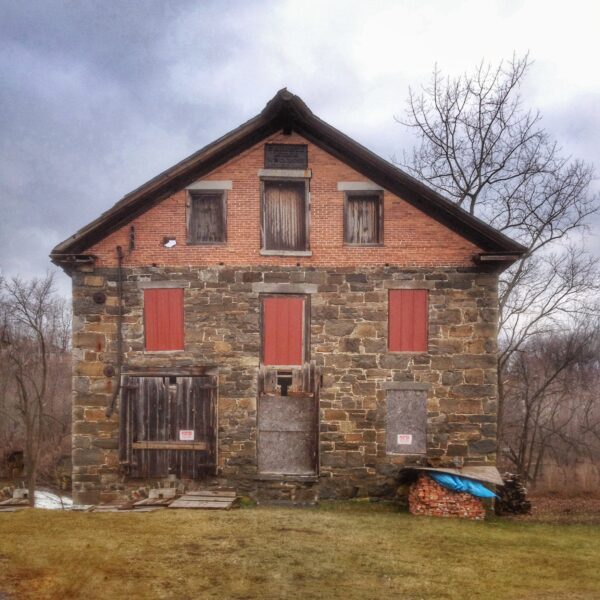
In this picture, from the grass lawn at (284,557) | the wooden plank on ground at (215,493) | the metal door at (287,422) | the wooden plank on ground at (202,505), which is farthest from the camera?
the metal door at (287,422)

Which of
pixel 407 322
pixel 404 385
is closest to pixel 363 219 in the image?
pixel 407 322

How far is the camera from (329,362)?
42.7 feet

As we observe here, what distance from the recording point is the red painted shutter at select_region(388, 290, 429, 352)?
42.9 ft

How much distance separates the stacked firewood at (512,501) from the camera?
13.9m

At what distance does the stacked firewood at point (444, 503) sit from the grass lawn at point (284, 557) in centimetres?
37

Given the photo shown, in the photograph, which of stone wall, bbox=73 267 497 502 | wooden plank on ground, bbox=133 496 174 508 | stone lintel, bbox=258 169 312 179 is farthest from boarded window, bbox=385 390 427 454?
stone lintel, bbox=258 169 312 179

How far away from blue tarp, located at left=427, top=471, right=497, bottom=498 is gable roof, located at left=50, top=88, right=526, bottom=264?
4583 millimetres

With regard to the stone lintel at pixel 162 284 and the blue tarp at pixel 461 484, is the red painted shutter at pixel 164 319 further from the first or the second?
the blue tarp at pixel 461 484

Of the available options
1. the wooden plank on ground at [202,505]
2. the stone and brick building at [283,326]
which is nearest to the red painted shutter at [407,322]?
the stone and brick building at [283,326]

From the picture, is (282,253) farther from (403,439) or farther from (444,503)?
(444,503)

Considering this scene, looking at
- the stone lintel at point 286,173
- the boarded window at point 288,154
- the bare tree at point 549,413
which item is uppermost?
the boarded window at point 288,154

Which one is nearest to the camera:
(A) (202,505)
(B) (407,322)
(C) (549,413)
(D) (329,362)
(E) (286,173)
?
(A) (202,505)

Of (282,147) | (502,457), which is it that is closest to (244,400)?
(282,147)

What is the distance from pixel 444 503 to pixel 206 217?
764 cm
